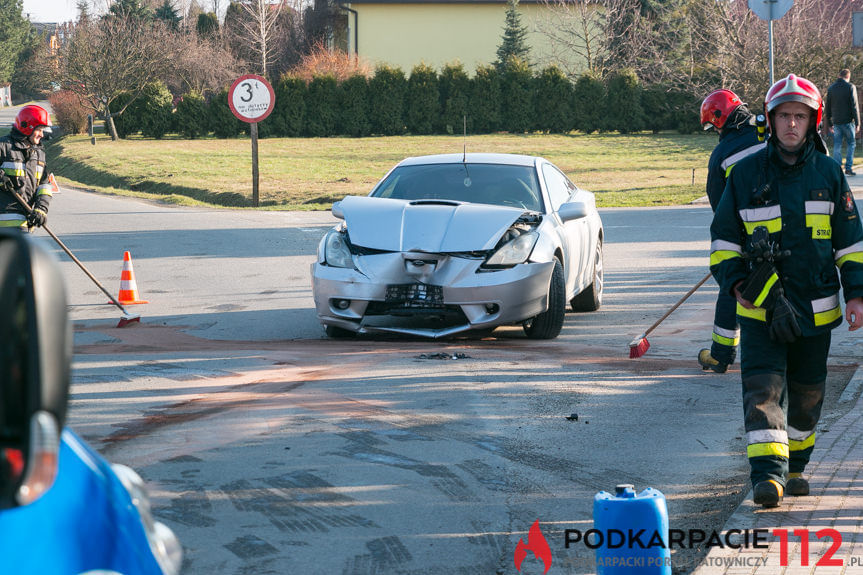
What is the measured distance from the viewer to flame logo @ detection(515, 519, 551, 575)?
4.29 meters

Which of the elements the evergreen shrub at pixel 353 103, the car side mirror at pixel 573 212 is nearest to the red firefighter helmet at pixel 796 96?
the car side mirror at pixel 573 212

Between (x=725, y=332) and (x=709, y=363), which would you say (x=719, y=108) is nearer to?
(x=725, y=332)

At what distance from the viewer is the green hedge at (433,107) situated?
47.6 metres

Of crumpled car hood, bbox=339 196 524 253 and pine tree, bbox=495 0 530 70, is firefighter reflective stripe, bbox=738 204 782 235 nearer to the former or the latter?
crumpled car hood, bbox=339 196 524 253

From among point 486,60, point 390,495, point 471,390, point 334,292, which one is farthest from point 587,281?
point 486,60

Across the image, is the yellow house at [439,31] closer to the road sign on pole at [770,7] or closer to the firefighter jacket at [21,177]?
the road sign on pole at [770,7]

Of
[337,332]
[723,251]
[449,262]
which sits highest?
[723,251]

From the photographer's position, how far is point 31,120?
414 inches

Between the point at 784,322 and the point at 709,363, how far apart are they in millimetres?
3020

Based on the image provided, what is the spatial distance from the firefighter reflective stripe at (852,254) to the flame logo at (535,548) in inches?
71.2

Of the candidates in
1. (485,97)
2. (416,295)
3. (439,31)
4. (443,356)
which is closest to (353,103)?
(485,97)

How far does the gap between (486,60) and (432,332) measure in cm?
5401

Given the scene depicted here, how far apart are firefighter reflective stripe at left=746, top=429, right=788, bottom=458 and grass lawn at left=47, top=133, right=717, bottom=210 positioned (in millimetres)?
17498

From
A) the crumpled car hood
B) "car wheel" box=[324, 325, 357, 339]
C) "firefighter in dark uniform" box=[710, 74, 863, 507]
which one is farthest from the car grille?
"firefighter in dark uniform" box=[710, 74, 863, 507]
